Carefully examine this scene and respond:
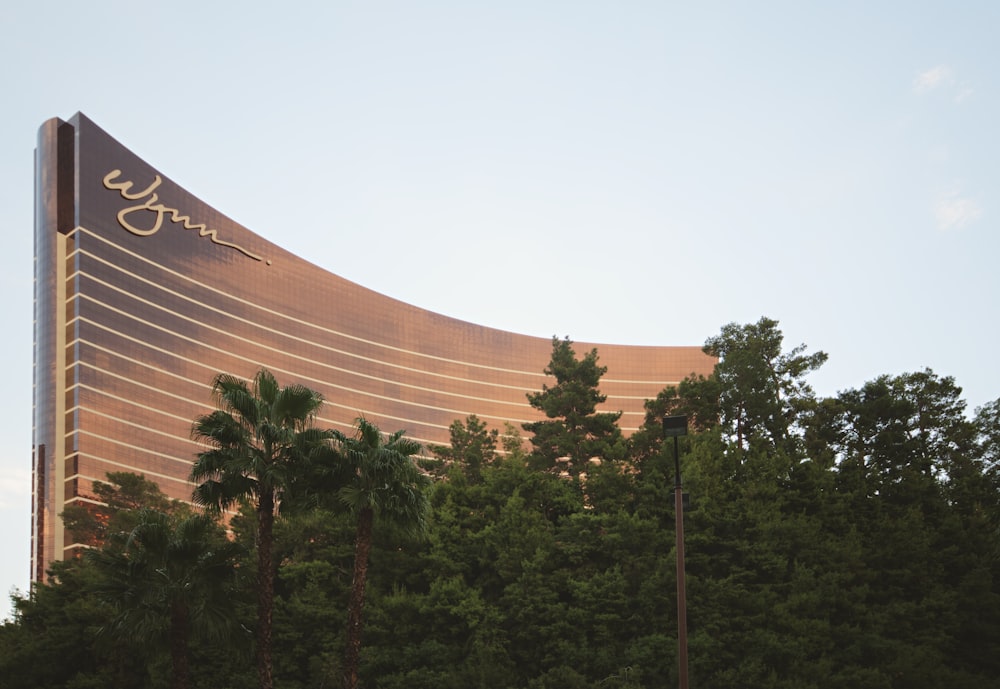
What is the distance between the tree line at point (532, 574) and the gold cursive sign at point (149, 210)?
2722 inches

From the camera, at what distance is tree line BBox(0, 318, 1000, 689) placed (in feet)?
101

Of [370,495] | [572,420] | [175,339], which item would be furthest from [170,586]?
[175,339]

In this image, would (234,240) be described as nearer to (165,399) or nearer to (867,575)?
(165,399)

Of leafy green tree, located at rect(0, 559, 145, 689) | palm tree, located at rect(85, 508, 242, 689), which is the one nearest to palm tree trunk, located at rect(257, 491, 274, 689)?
palm tree, located at rect(85, 508, 242, 689)

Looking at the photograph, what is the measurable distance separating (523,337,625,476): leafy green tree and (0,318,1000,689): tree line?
12.6 feet

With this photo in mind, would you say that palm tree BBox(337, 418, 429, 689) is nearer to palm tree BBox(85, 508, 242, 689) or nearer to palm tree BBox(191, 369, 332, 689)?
palm tree BBox(191, 369, 332, 689)

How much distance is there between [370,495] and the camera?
30469 millimetres

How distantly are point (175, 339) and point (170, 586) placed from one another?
3267 inches

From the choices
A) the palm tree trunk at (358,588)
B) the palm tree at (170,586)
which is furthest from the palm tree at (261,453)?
the palm tree trunk at (358,588)

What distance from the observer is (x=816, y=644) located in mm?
39531

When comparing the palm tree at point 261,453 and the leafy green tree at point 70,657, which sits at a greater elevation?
the palm tree at point 261,453

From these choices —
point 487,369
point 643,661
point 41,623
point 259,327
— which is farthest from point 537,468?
point 487,369

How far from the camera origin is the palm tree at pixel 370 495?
1198 inches

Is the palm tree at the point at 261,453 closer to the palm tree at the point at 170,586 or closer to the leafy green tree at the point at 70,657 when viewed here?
the palm tree at the point at 170,586
